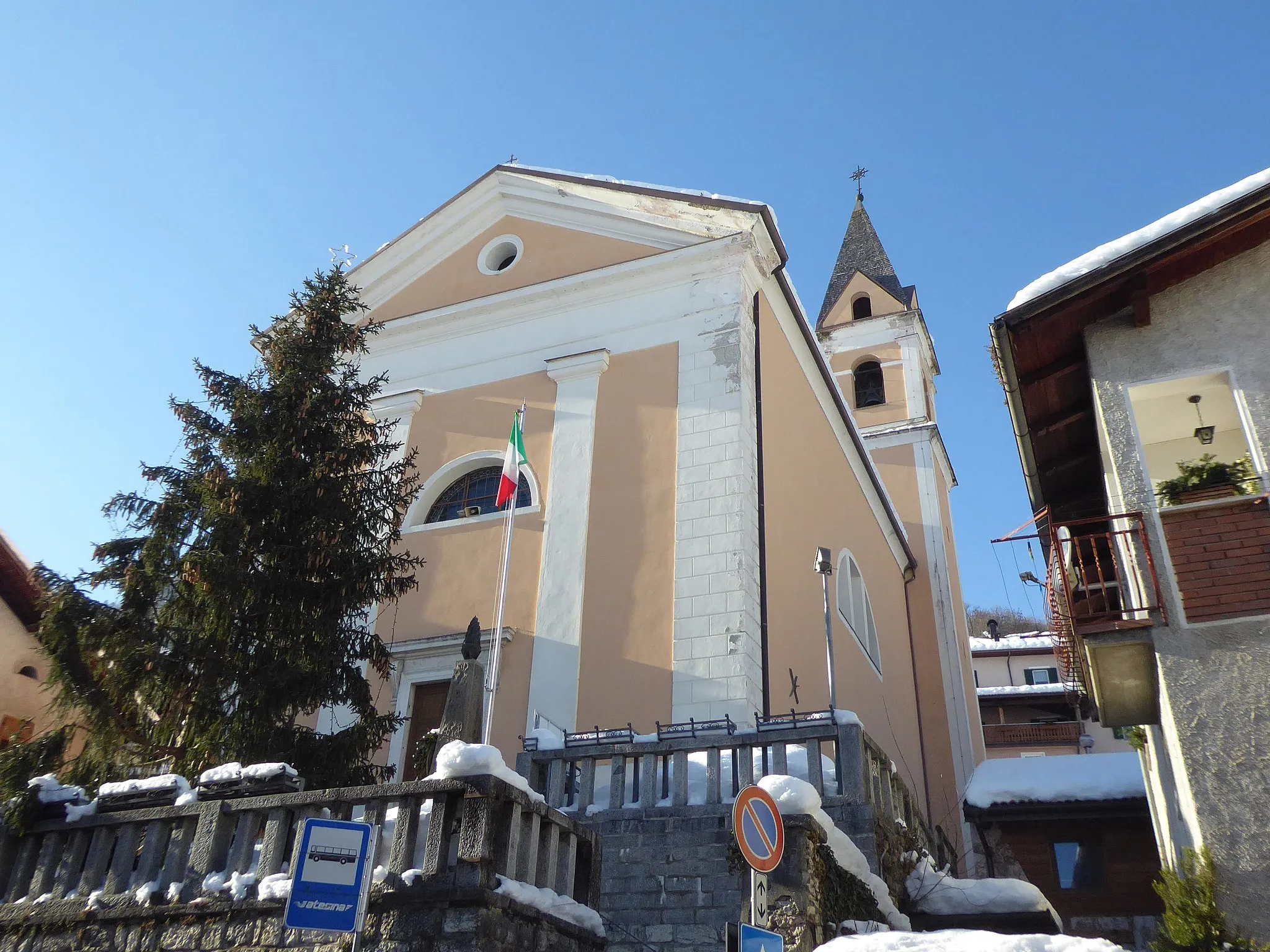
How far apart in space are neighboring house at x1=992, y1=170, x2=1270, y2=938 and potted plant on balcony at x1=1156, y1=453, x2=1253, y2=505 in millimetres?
21

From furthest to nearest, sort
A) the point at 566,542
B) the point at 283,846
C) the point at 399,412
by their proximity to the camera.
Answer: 1. the point at 399,412
2. the point at 566,542
3. the point at 283,846

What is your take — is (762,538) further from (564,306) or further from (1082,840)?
(1082,840)

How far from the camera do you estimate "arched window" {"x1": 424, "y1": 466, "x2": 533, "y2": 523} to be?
14.9 m

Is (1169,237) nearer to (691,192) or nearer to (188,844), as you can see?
(188,844)

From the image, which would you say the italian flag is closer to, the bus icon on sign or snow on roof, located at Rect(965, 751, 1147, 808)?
snow on roof, located at Rect(965, 751, 1147, 808)

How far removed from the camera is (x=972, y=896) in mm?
8531

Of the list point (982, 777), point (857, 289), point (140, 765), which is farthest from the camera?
point (857, 289)

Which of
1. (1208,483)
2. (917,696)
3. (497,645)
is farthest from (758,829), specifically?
(917,696)

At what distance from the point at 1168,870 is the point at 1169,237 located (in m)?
4.29

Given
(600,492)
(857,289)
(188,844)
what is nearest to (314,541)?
(188,844)

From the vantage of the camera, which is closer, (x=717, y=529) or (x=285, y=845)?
(x=285, y=845)

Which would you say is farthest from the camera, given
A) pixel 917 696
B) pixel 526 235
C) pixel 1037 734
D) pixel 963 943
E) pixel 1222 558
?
pixel 1037 734

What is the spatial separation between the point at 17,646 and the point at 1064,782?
14.1 meters

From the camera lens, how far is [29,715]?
1544cm
